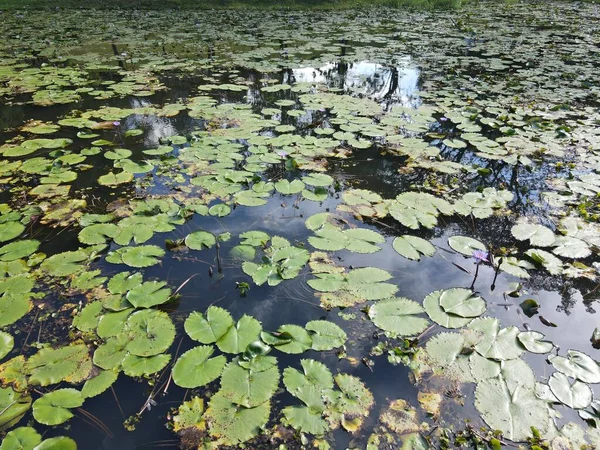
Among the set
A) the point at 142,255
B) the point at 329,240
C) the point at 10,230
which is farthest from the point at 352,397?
the point at 10,230

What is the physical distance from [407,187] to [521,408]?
240cm

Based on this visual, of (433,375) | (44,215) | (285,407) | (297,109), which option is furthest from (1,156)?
(433,375)

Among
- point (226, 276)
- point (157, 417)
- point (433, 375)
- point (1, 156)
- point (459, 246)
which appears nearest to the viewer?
point (157, 417)

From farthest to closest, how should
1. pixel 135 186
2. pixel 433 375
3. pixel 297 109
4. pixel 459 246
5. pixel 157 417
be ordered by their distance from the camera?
pixel 297 109 < pixel 135 186 < pixel 459 246 < pixel 433 375 < pixel 157 417

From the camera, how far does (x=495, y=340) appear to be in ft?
6.93

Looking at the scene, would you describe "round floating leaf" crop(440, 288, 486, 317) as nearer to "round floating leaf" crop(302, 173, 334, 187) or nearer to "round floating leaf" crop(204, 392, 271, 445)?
"round floating leaf" crop(204, 392, 271, 445)

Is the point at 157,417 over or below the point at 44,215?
below

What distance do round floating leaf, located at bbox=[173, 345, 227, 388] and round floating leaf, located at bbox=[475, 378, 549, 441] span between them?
1.39 metres

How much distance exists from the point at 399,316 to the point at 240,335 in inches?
40.2

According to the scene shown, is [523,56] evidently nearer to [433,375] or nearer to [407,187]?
[407,187]

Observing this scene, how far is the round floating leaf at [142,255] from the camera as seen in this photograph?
2.62m

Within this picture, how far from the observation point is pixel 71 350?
203 cm

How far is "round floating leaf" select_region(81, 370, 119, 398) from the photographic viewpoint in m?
1.82

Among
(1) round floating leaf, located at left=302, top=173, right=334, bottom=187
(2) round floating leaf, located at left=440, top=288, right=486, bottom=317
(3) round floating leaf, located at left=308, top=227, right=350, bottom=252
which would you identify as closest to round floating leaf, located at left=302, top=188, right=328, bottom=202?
(1) round floating leaf, located at left=302, top=173, right=334, bottom=187
